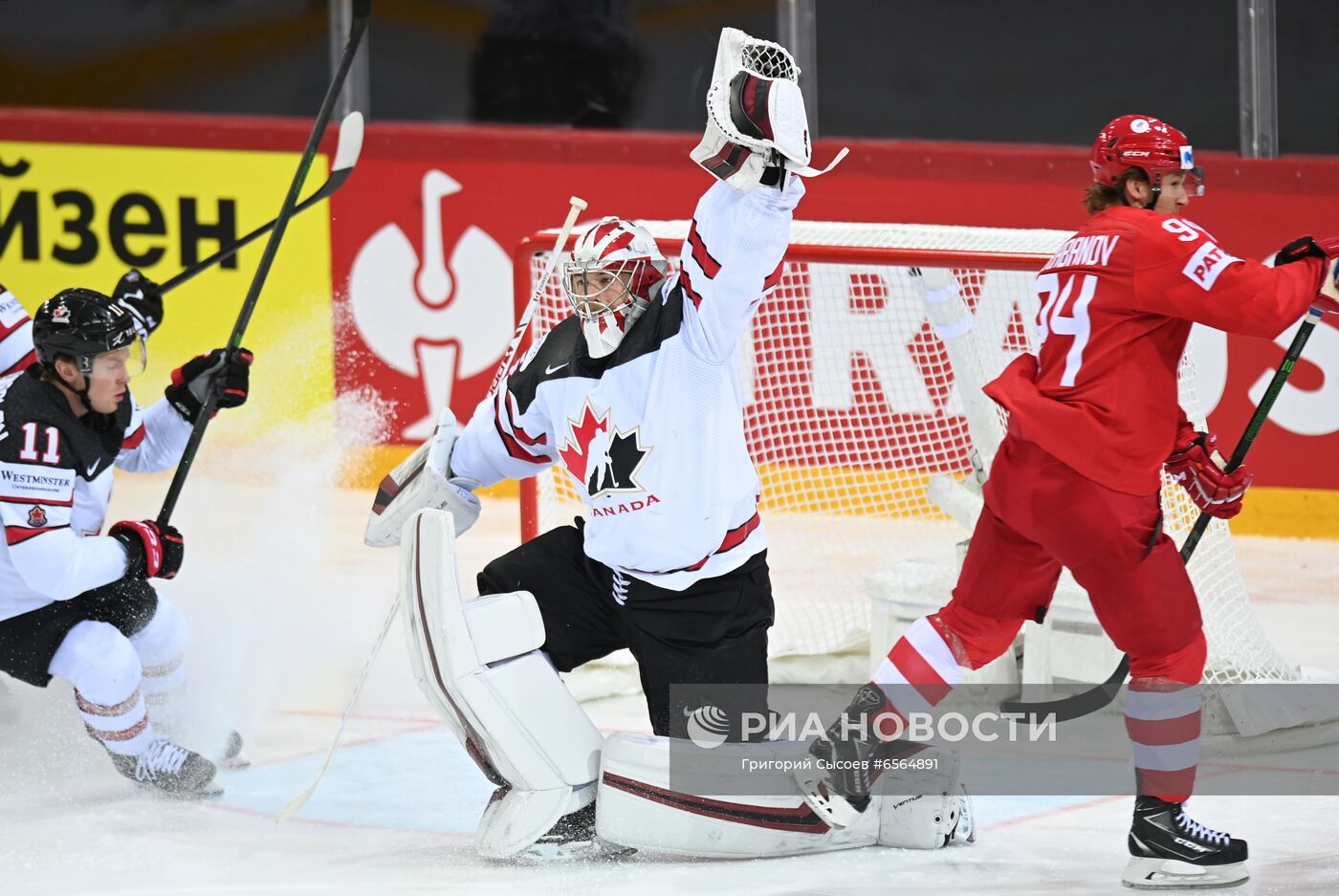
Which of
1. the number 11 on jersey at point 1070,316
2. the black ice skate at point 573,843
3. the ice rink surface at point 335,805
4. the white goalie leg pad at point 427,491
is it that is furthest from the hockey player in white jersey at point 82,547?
the number 11 on jersey at point 1070,316

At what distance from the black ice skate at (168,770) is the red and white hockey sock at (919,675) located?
1.27 m

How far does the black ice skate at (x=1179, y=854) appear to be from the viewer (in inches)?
98.7

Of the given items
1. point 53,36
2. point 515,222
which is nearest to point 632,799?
point 515,222

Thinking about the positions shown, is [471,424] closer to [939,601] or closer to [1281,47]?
[939,601]

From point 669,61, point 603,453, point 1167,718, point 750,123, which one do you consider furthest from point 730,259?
point 669,61

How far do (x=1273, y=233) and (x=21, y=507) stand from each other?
3969mm

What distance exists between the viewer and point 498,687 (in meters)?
2.70

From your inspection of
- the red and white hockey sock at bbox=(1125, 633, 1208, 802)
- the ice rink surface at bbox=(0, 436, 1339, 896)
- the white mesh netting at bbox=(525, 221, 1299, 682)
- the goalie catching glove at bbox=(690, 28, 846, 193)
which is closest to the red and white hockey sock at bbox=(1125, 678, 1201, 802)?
the red and white hockey sock at bbox=(1125, 633, 1208, 802)

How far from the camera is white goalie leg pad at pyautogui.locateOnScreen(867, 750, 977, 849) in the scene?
2754mm

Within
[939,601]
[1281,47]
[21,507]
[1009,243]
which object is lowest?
[939,601]

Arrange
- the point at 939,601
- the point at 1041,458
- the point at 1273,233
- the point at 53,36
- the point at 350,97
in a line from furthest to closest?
1. the point at 53,36
2. the point at 350,97
3. the point at 1273,233
4. the point at 939,601
5. the point at 1041,458

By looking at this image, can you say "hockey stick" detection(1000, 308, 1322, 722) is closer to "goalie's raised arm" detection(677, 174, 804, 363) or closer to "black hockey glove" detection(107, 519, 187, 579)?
"goalie's raised arm" detection(677, 174, 804, 363)

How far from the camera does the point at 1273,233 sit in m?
5.52

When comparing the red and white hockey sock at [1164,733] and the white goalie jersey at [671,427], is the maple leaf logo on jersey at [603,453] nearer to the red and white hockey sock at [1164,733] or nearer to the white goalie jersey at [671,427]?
the white goalie jersey at [671,427]
